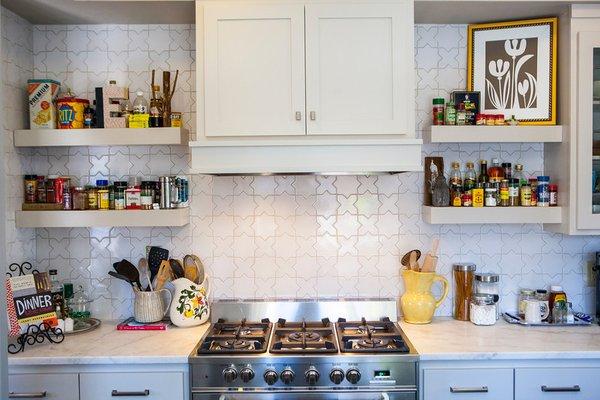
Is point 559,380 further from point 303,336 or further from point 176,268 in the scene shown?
point 176,268

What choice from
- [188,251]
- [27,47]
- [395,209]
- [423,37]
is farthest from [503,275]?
[27,47]

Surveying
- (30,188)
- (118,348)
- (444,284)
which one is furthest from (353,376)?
(30,188)

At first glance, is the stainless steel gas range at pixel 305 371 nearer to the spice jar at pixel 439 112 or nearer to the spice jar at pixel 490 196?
the spice jar at pixel 490 196

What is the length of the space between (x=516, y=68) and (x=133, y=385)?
2297mm

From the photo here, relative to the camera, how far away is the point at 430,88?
8.98 ft

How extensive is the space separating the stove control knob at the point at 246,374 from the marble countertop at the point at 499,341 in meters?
0.70

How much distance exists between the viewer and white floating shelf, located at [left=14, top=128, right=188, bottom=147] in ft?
8.15

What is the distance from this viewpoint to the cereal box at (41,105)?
8.35 feet

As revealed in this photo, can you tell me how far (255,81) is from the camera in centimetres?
235

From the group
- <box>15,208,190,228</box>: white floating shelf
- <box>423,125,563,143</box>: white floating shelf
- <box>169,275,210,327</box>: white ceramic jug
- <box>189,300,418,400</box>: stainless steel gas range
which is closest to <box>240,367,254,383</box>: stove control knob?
<box>189,300,418,400</box>: stainless steel gas range

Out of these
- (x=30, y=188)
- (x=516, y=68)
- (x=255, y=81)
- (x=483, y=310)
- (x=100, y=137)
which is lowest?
(x=483, y=310)

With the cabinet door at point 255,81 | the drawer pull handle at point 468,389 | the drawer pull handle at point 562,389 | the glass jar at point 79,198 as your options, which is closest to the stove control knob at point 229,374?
the drawer pull handle at point 468,389

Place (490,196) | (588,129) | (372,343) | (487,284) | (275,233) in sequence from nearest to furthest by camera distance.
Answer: (372,343), (588,129), (490,196), (487,284), (275,233)

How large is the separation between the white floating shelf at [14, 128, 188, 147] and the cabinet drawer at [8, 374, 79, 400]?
104 cm
